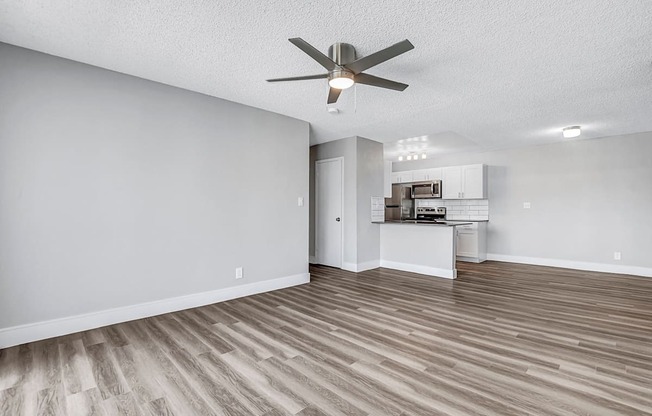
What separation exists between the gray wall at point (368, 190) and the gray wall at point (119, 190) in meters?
1.82

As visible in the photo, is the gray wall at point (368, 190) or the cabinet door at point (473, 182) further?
the cabinet door at point (473, 182)

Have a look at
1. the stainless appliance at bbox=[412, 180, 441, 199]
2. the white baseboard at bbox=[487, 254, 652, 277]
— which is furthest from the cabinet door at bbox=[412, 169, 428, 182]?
the white baseboard at bbox=[487, 254, 652, 277]

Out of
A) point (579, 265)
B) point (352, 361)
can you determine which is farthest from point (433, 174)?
point (352, 361)

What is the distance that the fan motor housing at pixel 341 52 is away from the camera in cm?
243

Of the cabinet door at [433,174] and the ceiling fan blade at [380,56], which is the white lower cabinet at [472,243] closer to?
the cabinet door at [433,174]

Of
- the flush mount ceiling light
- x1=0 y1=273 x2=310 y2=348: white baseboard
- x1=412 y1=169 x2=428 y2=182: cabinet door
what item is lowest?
x1=0 y1=273 x2=310 y2=348: white baseboard

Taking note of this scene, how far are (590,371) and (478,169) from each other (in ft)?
17.1

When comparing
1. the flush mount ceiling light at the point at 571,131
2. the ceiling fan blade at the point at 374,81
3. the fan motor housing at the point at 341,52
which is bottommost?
the ceiling fan blade at the point at 374,81

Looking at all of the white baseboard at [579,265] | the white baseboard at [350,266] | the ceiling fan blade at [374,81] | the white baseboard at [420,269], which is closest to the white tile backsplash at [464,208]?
the white baseboard at [579,265]

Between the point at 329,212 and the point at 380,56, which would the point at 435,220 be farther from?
the point at 380,56

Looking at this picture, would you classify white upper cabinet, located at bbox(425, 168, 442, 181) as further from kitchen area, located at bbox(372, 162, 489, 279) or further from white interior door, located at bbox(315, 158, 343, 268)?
white interior door, located at bbox(315, 158, 343, 268)

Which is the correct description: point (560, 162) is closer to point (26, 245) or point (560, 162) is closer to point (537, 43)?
point (537, 43)

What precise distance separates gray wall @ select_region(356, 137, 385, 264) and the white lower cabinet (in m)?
2.06

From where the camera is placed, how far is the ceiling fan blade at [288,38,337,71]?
2004 mm
